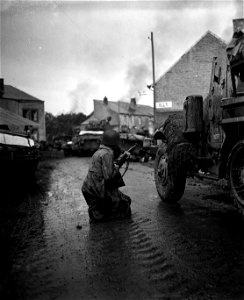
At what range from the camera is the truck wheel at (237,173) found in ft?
14.7

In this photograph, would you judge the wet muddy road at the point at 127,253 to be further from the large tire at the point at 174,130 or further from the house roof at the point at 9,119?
the house roof at the point at 9,119

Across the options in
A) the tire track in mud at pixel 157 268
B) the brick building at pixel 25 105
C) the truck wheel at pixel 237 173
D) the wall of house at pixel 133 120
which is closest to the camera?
the tire track in mud at pixel 157 268

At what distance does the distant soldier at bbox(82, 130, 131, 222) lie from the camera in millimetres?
5191

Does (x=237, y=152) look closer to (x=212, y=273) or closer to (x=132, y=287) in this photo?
(x=212, y=273)

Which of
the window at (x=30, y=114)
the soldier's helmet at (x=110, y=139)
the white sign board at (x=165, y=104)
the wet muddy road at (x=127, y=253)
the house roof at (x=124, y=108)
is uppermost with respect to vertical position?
the house roof at (x=124, y=108)

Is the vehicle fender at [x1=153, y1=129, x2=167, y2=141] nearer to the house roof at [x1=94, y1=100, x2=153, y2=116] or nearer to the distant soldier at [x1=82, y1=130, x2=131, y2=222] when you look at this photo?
the distant soldier at [x1=82, y1=130, x2=131, y2=222]

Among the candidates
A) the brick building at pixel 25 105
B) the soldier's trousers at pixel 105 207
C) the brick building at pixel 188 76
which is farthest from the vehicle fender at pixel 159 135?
the brick building at pixel 25 105

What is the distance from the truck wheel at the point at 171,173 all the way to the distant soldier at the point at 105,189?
1102 millimetres

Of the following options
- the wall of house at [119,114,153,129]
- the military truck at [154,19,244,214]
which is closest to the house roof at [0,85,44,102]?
the wall of house at [119,114,153,129]

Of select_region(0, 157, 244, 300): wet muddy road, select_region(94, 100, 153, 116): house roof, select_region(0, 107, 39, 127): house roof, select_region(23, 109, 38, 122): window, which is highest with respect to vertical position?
select_region(94, 100, 153, 116): house roof

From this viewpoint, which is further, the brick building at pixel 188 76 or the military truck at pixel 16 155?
the brick building at pixel 188 76

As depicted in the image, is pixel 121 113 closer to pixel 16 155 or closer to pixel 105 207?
pixel 16 155

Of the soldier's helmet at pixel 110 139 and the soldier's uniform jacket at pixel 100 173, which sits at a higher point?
the soldier's helmet at pixel 110 139

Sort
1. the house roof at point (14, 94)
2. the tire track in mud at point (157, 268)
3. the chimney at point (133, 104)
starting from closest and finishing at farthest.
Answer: the tire track in mud at point (157, 268), the house roof at point (14, 94), the chimney at point (133, 104)
